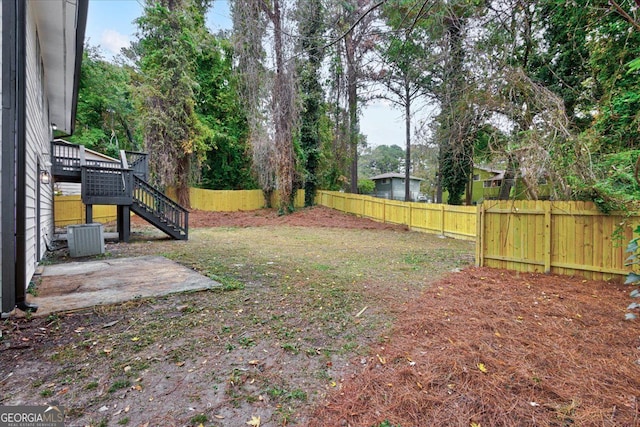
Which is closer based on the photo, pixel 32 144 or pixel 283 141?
pixel 32 144

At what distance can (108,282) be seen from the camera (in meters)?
4.67

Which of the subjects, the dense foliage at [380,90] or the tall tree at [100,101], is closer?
the dense foliage at [380,90]

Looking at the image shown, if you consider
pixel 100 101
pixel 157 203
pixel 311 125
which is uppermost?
pixel 100 101

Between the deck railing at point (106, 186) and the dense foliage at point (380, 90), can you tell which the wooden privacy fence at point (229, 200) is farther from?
the deck railing at point (106, 186)

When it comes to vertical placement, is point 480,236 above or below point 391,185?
below

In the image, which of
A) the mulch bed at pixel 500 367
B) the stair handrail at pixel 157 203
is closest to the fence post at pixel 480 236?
the mulch bed at pixel 500 367

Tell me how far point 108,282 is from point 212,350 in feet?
9.93

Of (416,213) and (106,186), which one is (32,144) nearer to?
(106,186)

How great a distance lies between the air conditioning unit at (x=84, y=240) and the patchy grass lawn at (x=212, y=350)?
4.04m

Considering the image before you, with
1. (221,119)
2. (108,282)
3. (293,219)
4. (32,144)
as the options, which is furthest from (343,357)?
(221,119)

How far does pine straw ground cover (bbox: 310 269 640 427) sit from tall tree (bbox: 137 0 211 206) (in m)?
16.3

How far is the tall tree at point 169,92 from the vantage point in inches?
625

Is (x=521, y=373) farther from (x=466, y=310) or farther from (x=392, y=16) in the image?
(x=392, y=16)

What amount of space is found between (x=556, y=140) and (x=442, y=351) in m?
3.97
